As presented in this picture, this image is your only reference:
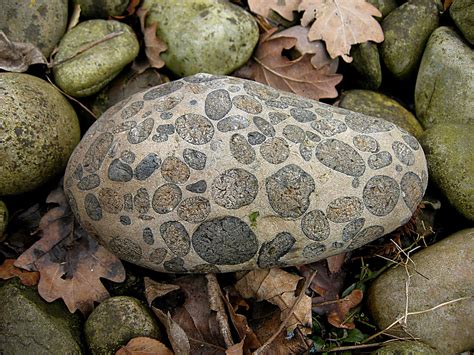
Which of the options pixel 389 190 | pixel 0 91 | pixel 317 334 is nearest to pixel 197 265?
pixel 317 334

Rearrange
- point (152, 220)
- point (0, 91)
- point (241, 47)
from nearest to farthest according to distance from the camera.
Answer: point (152, 220)
point (0, 91)
point (241, 47)

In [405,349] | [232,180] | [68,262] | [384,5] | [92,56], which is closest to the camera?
[232,180]

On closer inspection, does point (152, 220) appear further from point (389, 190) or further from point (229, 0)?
point (229, 0)

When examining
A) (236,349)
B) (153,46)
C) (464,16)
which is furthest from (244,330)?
(464,16)

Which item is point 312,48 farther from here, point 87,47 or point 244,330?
point 244,330

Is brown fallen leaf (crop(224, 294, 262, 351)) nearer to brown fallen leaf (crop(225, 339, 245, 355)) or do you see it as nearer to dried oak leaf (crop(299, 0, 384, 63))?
brown fallen leaf (crop(225, 339, 245, 355))
